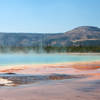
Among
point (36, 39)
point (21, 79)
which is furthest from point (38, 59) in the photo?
point (36, 39)

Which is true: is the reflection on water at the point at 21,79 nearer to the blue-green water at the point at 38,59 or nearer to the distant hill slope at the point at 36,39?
the blue-green water at the point at 38,59

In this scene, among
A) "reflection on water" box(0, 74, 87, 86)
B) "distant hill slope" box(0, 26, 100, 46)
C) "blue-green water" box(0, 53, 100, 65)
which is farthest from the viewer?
"distant hill slope" box(0, 26, 100, 46)

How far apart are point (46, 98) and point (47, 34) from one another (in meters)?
172

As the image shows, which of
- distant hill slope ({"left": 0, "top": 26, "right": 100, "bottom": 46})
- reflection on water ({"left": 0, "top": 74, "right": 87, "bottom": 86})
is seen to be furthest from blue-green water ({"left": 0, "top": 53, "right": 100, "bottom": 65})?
distant hill slope ({"left": 0, "top": 26, "right": 100, "bottom": 46})

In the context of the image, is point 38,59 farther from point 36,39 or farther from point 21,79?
point 36,39

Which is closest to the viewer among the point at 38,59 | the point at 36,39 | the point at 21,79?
the point at 21,79

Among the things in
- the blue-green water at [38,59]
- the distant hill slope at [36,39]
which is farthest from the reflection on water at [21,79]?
the distant hill slope at [36,39]

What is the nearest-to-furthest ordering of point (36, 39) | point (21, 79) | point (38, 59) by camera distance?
point (21, 79)
point (38, 59)
point (36, 39)

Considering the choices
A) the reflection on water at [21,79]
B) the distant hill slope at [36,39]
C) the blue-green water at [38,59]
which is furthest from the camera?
the distant hill slope at [36,39]

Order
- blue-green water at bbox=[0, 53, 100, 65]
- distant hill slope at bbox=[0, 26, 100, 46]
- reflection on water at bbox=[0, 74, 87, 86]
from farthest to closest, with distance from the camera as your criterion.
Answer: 1. distant hill slope at bbox=[0, 26, 100, 46]
2. blue-green water at bbox=[0, 53, 100, 65]
3. reflection on water at bbox=[0, 74, 87, 86]

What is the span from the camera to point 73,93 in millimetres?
7582

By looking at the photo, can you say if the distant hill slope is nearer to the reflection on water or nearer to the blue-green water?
the blue-green water

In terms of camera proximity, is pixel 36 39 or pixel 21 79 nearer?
pixel 21 79

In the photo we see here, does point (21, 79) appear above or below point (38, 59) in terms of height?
above
